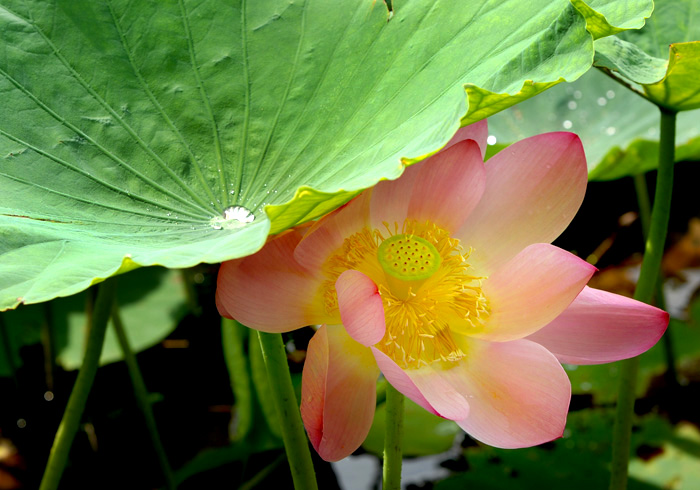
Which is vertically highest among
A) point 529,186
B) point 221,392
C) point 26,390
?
point 529,186

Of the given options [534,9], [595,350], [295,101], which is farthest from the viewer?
[295,101]

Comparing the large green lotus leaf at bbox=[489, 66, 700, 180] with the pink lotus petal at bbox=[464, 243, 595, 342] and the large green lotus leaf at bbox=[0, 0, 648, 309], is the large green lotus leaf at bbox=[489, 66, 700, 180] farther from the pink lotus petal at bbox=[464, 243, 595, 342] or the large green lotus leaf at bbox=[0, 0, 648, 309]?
the pink lotus petal at bbox=[464, 243, 595, 342]

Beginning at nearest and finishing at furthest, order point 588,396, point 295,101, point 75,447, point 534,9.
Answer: point 534,9 < point 295,101 < point 75,447 < point 588,396

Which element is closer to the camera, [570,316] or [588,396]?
[570,316]

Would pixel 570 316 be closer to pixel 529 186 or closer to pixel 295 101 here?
pixel 529 186

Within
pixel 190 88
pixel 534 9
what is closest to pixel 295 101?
pixel 190 88

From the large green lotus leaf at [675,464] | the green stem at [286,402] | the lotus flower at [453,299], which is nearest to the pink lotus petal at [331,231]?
the lotus flower at [453,299]

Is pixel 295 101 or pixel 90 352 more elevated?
pixel 295 101

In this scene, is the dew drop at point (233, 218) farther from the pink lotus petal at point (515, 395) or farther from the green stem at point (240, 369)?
the green stem at point (240, 369)
